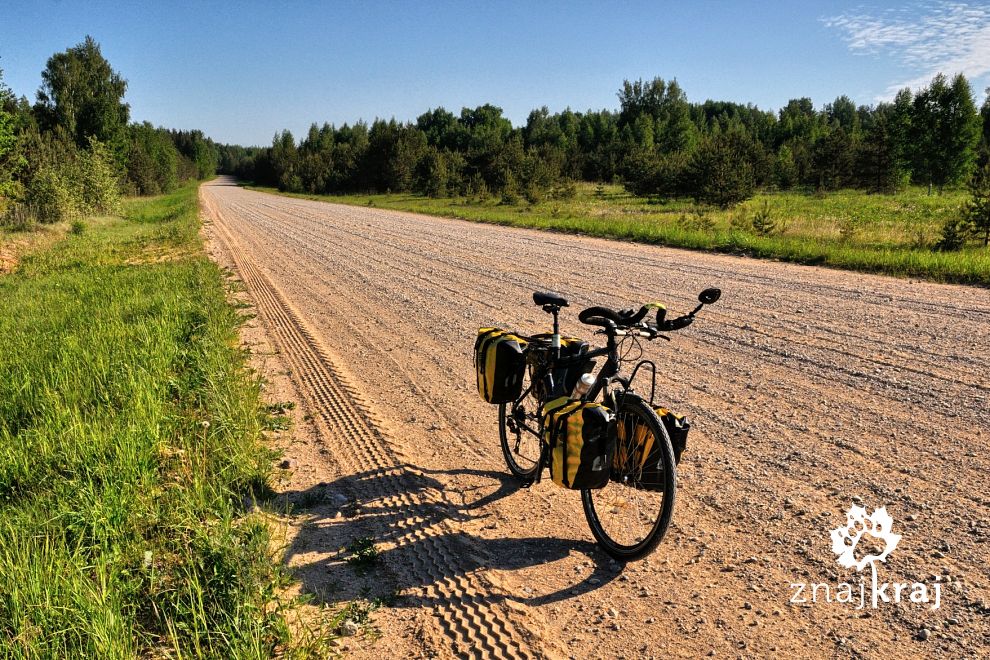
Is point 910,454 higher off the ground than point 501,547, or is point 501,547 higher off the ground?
point 910,454

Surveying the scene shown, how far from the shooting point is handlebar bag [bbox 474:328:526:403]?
4.17 metres

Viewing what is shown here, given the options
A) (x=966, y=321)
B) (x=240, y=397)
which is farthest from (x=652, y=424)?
(x=966, y=321)

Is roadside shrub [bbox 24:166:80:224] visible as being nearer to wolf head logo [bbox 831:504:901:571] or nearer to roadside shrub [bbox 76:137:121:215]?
roadside shrub [bbox 76:137:121:215]

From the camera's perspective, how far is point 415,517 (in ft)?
13.1

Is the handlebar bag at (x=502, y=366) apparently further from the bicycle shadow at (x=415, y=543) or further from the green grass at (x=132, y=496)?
the green grass at (x=132, y=496)

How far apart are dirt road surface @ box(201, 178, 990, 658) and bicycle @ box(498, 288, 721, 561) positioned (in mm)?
174

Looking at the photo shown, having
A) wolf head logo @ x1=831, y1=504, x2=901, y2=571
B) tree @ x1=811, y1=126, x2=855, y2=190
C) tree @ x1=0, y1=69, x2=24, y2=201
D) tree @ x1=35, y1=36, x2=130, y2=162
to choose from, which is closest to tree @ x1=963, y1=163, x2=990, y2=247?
wolf head logo @ x1=831, y1=504, x2=901, y2=571

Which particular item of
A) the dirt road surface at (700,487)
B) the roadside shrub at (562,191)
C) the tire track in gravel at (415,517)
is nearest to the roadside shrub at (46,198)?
the dirt road surface at (700,487)

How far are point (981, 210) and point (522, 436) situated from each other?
45.1 feet

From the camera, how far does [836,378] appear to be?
230 inches

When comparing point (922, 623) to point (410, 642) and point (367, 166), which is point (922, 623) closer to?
point (410, 642)

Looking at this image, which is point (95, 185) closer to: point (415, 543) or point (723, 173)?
point (723, 173)

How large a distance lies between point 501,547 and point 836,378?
402 centimetres

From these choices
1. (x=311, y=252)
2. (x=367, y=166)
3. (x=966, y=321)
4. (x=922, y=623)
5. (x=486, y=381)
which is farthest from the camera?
(x=367, y=166)
